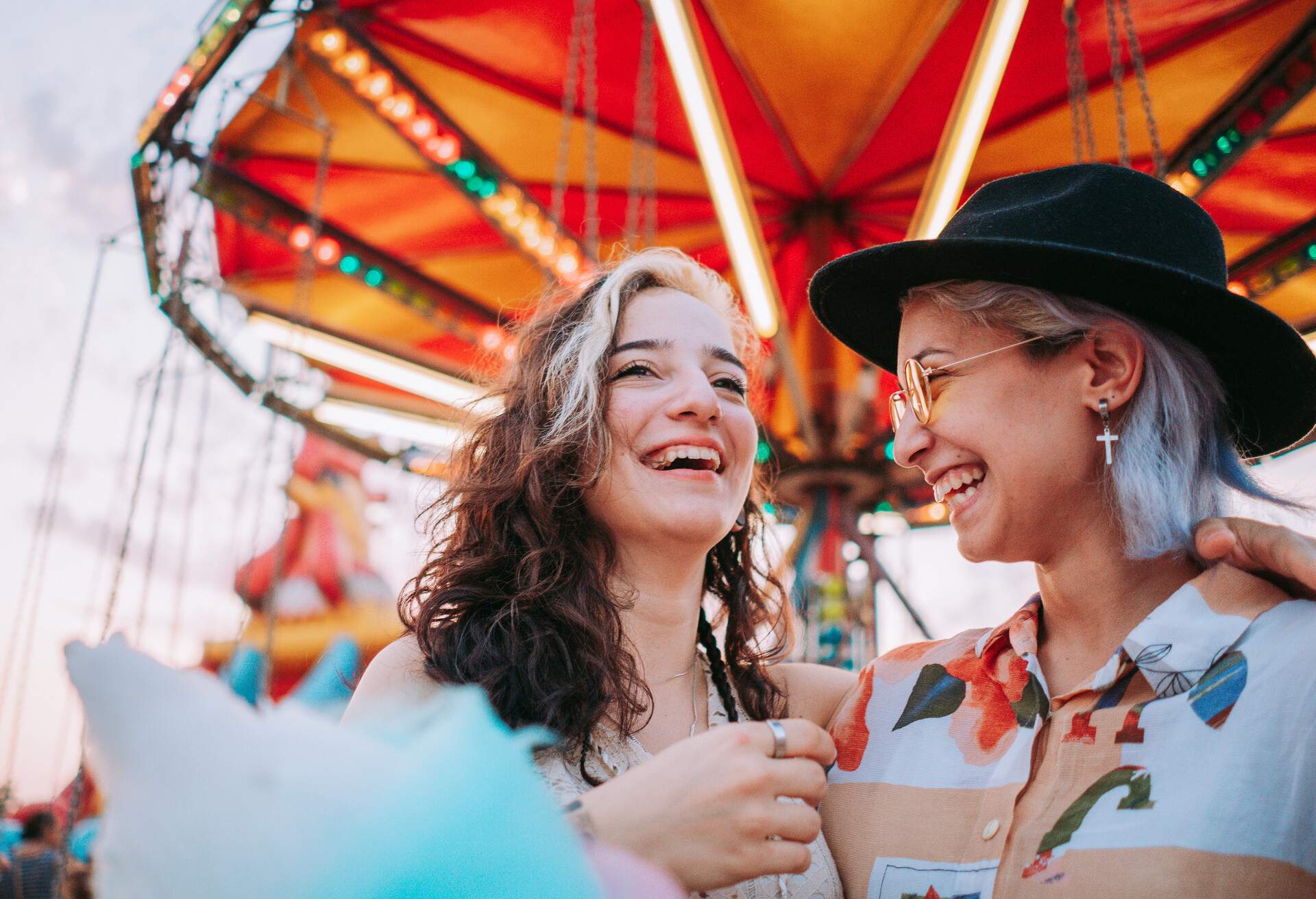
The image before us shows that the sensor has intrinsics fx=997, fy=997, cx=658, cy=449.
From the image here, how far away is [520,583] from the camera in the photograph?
188 cm

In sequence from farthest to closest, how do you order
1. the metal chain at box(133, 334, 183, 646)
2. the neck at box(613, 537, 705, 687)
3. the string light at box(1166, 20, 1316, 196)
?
the metal chain at box(133, 334, 183, 646) < the string light at box(1166, 20, 1316, 196) < the neck at box(613, 537, 705, 687)

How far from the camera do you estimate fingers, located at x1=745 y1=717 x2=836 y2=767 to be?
123 centimetres

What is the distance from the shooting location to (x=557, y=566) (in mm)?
1914

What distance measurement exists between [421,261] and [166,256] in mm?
1949

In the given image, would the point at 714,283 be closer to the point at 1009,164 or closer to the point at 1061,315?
the point at 1061,315

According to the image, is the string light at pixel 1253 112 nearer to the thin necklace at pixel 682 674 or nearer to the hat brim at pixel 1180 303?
the hat brim at pixel 1180 303

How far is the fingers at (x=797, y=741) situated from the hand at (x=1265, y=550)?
653 mm

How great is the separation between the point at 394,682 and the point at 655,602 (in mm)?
535

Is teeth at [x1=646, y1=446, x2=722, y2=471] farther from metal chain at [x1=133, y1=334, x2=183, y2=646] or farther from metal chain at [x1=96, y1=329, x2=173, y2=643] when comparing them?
metal chain at [x1=133, y1=334, x2=183, y2=646]

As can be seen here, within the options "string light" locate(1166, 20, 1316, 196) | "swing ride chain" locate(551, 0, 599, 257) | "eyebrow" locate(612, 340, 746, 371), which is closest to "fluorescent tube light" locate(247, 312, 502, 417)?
"swing ride chain" locate(551, 0, 599, 257)

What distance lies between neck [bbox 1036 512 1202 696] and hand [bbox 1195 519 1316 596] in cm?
11

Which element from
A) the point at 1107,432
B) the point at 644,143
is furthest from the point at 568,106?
the point at 1107,432

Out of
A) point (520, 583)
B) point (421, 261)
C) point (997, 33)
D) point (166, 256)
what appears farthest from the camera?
point (421, 261)

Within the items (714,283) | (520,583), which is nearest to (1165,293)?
(714,283)
